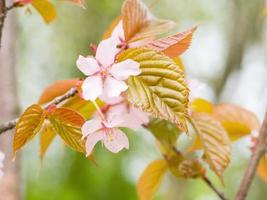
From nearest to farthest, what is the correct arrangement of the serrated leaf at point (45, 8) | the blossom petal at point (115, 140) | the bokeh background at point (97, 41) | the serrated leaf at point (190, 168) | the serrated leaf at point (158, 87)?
the serrated leaf at point (158, 87), the blossom petal at point (115, 140), the serrated leaf at point (45, 8), the serrated leaf at point (190, 168), the bokeh background at point (97, 41)

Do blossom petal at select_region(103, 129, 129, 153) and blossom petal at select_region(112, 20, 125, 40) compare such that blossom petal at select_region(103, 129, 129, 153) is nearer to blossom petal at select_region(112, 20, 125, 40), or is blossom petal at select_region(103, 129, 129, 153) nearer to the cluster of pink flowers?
the cluster of pink flowers

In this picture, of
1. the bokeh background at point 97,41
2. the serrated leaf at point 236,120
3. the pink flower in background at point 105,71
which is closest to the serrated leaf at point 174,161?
the serrated leaf at point 236,120

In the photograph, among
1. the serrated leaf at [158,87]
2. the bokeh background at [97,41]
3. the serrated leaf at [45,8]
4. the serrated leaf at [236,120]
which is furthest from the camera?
the bokeh background at [97,41]

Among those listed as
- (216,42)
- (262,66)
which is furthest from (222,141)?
(216,42)

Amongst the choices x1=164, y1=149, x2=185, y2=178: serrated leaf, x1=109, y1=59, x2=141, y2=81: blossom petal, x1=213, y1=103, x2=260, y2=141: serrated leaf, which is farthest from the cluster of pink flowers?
x1=213, y1=103, x2=260, y2=141: serrated leaf

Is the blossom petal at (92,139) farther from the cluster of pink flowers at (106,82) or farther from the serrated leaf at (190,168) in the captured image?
the serrated leaf at (190,168)
